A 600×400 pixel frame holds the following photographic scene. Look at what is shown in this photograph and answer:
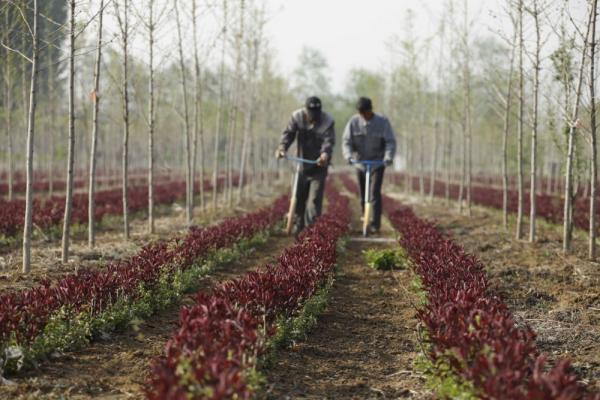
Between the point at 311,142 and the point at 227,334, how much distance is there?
7820 mm

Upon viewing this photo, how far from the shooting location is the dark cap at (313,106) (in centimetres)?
1044

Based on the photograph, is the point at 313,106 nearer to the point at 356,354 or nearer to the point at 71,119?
the point at 71,119

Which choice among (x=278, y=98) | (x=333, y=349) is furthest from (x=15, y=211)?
(x=278, y=98)

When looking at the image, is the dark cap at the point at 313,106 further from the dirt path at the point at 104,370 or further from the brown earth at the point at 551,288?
the dirt path at the point at 104,370

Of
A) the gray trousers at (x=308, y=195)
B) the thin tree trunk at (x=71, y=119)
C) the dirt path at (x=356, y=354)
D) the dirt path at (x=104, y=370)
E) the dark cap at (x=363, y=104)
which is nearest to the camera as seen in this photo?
the dirt path at (x=104, y=370)

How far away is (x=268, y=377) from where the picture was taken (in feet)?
13.2

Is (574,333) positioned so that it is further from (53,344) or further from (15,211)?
(15,211)

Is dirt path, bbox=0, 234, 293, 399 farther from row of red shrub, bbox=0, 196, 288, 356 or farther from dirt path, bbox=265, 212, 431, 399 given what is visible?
dirt path, bbox=265, 212, 431, 399

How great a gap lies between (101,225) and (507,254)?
26.9 ft

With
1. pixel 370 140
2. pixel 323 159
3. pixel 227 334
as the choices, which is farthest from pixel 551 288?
pixel 370 140

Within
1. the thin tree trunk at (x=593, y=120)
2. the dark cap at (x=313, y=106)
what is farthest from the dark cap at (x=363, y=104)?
the thin tree trunk at (x=593, y=120)

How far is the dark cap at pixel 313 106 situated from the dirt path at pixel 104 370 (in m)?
5.71

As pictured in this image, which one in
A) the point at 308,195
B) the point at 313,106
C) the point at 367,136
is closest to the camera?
the point at 313,106

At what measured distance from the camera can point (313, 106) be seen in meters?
10.5
